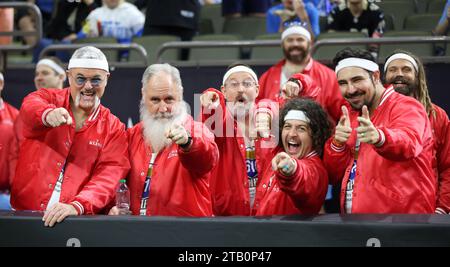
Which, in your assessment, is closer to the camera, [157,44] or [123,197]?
[123,197]

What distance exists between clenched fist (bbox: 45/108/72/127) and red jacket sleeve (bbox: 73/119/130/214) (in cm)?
40

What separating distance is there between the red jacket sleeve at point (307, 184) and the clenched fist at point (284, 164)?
0.19ft

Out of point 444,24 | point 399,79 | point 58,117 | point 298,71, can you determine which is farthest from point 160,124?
point 444,24

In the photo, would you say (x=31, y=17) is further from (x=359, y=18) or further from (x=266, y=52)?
(x=359, y=18)

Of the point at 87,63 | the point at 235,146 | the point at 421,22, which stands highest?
the point at 421,22

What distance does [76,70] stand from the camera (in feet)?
18.3

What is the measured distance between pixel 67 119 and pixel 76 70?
584mm

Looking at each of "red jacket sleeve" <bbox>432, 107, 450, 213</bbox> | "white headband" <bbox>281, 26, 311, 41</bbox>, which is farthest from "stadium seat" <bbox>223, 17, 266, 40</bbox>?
"red jacket sleeve" <bbox>432, 107, 450, 213</bbox>

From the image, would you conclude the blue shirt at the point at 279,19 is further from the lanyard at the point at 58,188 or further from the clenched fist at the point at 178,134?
the clenched fist at the point at 178,134

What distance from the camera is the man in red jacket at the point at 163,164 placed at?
5270 mm

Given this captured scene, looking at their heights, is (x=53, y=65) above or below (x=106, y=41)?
below

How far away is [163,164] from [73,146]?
24.5 inches

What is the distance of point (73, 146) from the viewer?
18.1ft
